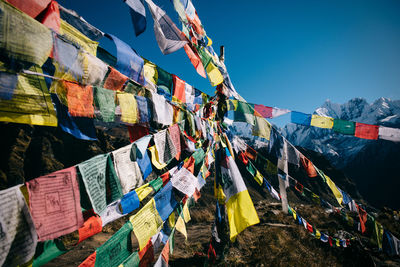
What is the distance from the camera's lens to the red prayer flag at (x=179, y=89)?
2.89 meters

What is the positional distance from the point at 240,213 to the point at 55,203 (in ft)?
5.69

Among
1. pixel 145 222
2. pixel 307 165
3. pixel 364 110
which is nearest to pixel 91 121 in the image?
pixel 145 222

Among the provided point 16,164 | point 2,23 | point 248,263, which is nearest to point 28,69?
point 2,23

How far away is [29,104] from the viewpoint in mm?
999

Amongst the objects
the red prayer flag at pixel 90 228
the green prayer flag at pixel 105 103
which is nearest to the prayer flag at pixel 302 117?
the green prayer flag at pixel 105 103

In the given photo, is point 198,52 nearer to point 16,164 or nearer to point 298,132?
point 16,164

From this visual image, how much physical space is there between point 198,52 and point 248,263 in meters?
6.40

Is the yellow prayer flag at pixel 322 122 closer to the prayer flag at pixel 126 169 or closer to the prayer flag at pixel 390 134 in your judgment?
the prayer flag at pixel 390 134

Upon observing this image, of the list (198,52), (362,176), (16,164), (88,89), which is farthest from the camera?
(362,176)

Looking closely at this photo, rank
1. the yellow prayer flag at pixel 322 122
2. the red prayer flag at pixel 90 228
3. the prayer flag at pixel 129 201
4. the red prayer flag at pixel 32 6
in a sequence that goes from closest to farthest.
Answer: the red prayer flag at pixel 32 6 < the red prayer flag at pixel 90 228 < the prayer flag at pixel 129 201 < the yellow prayer flag at pixel 322 122

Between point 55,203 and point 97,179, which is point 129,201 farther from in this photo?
point 55,203

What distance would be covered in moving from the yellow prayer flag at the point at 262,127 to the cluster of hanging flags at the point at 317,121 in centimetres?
3

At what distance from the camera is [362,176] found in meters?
63.5

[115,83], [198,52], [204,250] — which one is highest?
[198,52]
